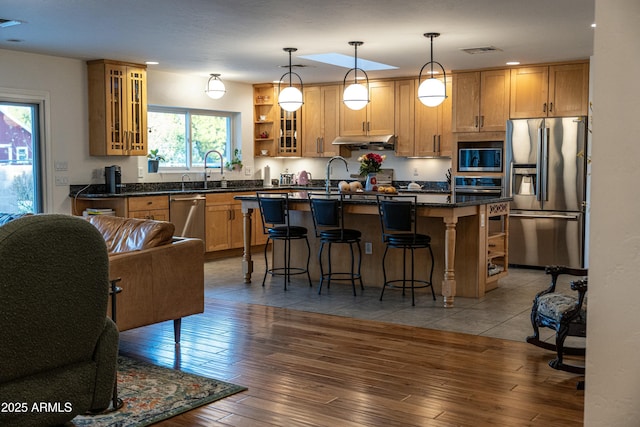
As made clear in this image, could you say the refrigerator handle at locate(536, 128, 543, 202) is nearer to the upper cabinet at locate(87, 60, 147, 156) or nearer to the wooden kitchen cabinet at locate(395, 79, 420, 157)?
the wooden kitchen cabinet at locate(395, 79, 420, 157)

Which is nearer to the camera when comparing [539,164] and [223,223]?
[539,164]

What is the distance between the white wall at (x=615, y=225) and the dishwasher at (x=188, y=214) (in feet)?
21.9

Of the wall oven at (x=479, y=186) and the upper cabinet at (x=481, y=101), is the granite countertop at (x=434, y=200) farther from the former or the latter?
the upper cabinet at (x=481, y=101)

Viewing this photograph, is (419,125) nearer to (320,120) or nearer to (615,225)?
(320,120)

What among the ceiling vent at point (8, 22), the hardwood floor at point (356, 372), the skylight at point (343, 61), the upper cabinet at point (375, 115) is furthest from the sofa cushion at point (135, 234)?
the upper cabinet at point (375, 115)

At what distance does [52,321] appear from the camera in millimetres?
2619

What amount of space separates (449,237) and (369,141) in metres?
3.76

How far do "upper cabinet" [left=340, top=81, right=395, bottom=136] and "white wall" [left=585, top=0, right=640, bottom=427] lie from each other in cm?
743

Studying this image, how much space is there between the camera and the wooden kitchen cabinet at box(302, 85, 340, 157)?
9.87m

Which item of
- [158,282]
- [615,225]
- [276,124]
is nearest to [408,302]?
[158,282]

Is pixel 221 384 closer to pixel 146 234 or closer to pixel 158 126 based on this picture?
pixel 146 234

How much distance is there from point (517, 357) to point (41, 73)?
5.78 m

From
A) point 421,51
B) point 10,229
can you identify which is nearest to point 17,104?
point 421,51

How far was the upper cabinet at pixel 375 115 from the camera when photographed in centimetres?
937
